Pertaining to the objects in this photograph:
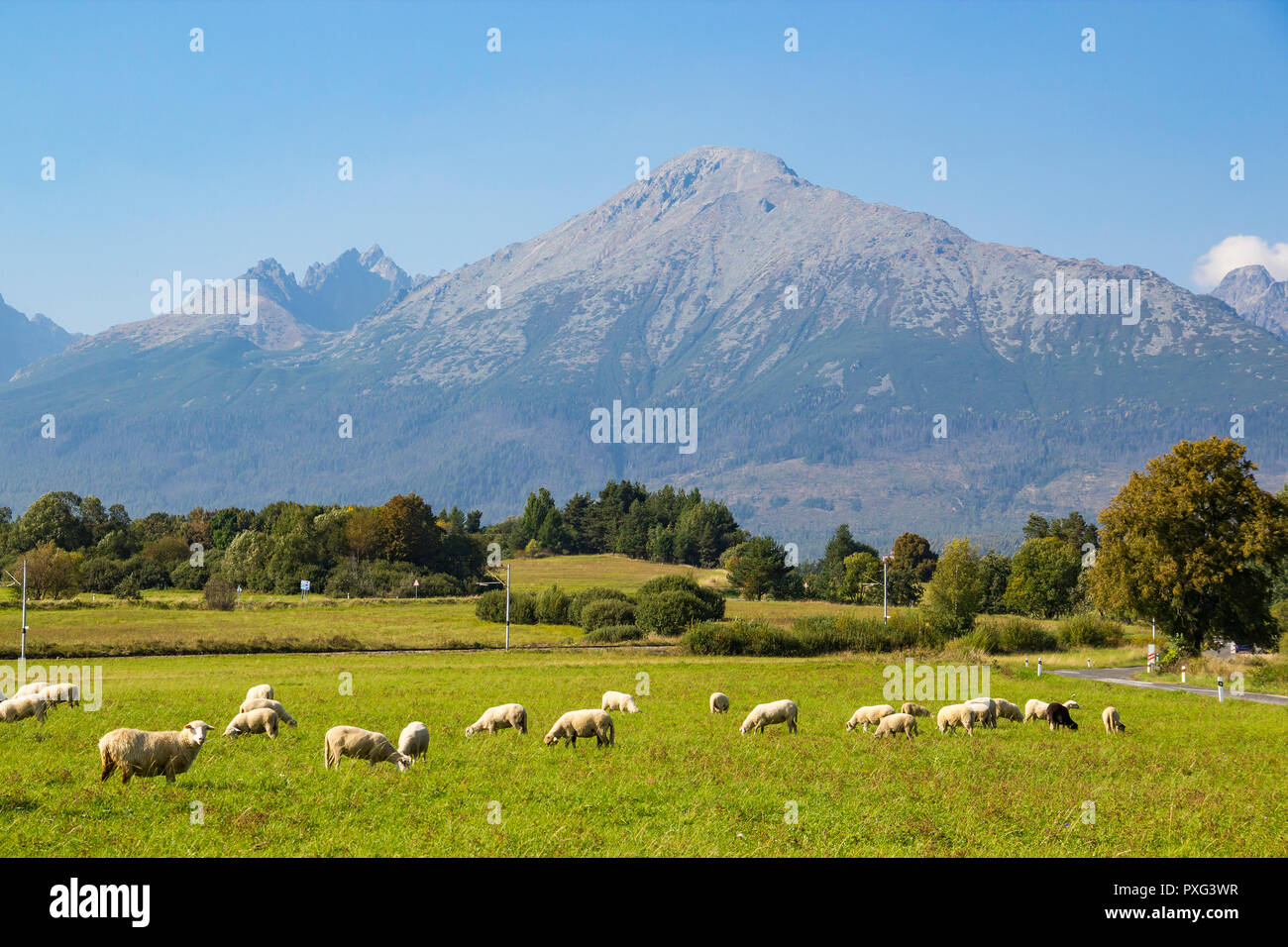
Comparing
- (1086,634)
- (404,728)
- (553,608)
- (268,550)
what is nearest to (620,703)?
(404,728)

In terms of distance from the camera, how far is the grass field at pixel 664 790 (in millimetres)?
14703

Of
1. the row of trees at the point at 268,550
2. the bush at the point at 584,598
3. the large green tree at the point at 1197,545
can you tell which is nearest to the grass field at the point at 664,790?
the large green tree at the point at 1197,545

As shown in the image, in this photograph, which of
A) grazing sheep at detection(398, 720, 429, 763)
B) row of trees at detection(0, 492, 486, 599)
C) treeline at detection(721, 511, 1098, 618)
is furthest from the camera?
row of trees at detection(0, 492, 486, 599)

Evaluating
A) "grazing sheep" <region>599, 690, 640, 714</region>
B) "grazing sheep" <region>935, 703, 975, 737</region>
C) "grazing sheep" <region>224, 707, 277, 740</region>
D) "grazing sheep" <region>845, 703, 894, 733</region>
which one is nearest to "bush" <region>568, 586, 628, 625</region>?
"grazing sheep" <region>599, 690, 640, 714</region>

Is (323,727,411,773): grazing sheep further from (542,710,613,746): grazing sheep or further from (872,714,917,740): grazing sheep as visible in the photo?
(872,714,917,740): grazing sheep

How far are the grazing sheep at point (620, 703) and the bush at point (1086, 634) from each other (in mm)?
54338

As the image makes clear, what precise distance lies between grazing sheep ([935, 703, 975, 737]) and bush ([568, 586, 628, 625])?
220 ft

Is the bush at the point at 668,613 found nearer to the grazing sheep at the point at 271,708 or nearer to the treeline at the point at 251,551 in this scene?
the treeline at the point at 251,551

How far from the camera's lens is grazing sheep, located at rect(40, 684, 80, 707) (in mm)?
31953

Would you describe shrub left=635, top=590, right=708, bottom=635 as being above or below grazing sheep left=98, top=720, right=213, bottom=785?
below

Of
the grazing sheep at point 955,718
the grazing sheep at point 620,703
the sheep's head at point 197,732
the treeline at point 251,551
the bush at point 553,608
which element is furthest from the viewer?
the treeline at point 251,551

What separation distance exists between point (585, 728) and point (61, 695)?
62.5 ft
